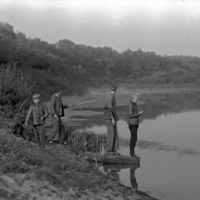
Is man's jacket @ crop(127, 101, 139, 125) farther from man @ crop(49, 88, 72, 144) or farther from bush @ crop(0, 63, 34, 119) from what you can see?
bush @ crop(0, 63, 34, 119)

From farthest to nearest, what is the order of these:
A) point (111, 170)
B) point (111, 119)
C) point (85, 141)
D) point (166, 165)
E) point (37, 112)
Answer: point (85, 141)
point (166, 165)
point (111, 119)
point (111, 170)
point (37, 112)

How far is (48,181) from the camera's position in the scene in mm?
7746

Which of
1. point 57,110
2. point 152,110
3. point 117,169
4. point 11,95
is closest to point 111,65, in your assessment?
point 152,110

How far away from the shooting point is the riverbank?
7258 mm

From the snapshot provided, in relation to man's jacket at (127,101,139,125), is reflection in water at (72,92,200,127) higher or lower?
lower

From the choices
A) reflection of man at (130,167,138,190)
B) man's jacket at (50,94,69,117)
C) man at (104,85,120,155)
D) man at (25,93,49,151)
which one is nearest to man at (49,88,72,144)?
man's jacket at (50,94,69,117)

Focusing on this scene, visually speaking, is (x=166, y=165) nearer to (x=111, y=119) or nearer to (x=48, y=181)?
(x=111, y=119)

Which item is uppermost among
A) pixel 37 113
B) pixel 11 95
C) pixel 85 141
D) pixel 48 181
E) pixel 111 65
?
pixel 111 65

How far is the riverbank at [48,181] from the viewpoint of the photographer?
7258 mm

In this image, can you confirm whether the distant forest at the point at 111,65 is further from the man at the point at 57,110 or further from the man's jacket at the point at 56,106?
the man's jacket at the point at 56,106

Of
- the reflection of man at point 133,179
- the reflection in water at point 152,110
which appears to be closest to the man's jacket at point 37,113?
the reflection of man at point 133,179

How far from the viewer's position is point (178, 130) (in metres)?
20.3

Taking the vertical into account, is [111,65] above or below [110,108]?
above

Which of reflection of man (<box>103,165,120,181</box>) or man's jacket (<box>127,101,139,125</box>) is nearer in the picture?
reflection of man (<box>103,165,120,181</box>)
